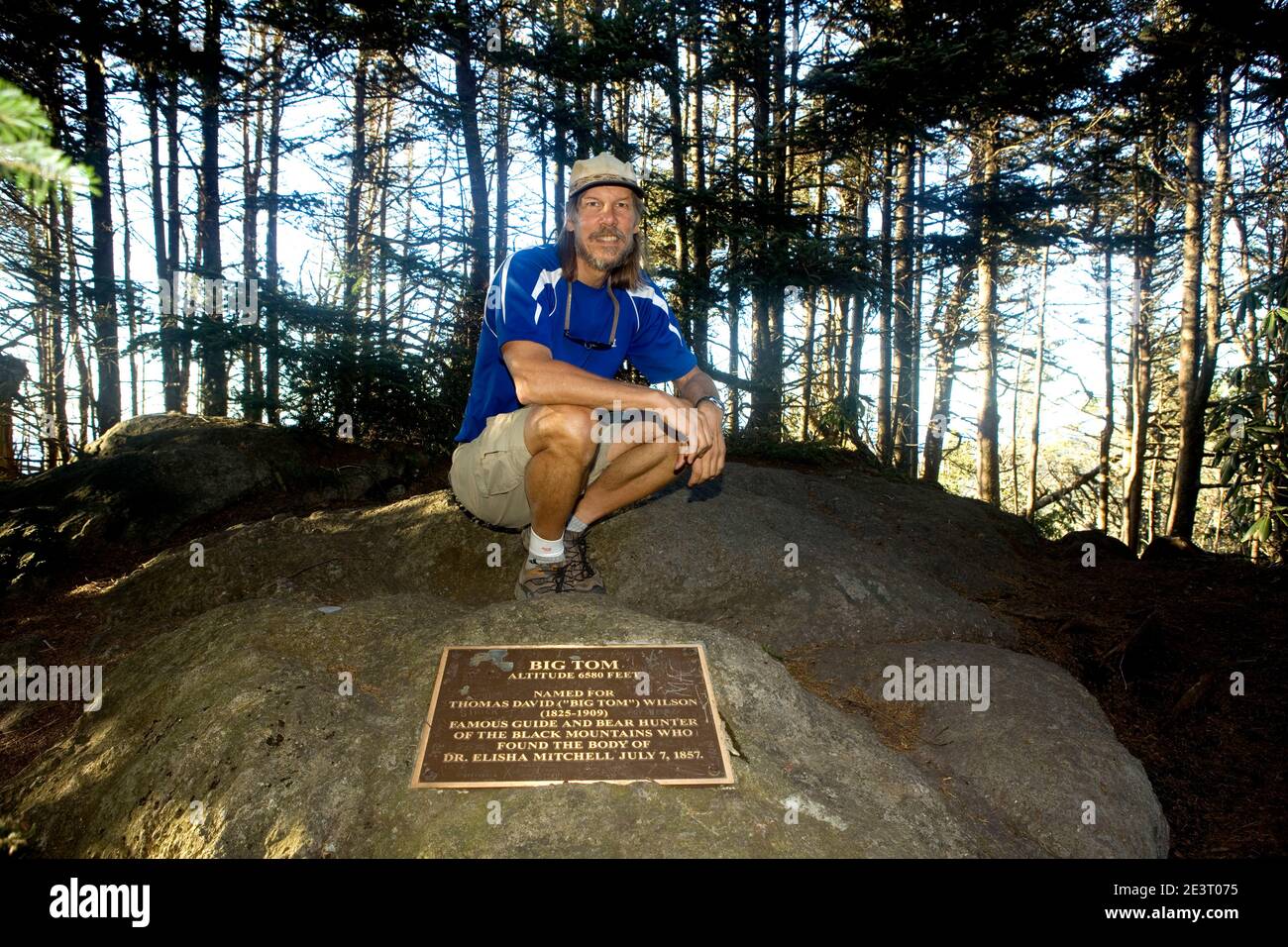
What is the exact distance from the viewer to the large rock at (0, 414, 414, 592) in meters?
6.23

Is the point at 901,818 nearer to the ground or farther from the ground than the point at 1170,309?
nearer to the ground

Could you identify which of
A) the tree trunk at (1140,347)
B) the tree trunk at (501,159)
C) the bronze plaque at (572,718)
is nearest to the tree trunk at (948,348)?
the tree trunk at (1140,347)

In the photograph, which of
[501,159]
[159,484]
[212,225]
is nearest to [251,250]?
[212,225]

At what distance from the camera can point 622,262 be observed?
13.9ft

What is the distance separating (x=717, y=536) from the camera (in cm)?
532

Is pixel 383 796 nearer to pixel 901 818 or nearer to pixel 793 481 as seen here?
pixel 901 818

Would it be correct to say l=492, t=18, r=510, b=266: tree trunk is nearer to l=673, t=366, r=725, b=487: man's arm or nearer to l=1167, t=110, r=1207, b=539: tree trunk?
l=673, t=366, r=725, b=487: man's arm

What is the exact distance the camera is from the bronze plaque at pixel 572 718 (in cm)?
263

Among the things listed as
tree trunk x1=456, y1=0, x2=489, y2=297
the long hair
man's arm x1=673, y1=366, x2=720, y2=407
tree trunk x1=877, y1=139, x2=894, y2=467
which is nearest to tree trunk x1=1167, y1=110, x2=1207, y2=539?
tree trunk x1=877, y1=139, x2=894, y2=467

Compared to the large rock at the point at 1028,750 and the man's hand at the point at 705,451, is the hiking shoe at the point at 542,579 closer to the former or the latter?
the man's hand at the point at 705,451

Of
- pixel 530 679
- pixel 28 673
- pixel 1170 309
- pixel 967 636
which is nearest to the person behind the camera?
pixel 530 679

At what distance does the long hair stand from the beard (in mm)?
89
